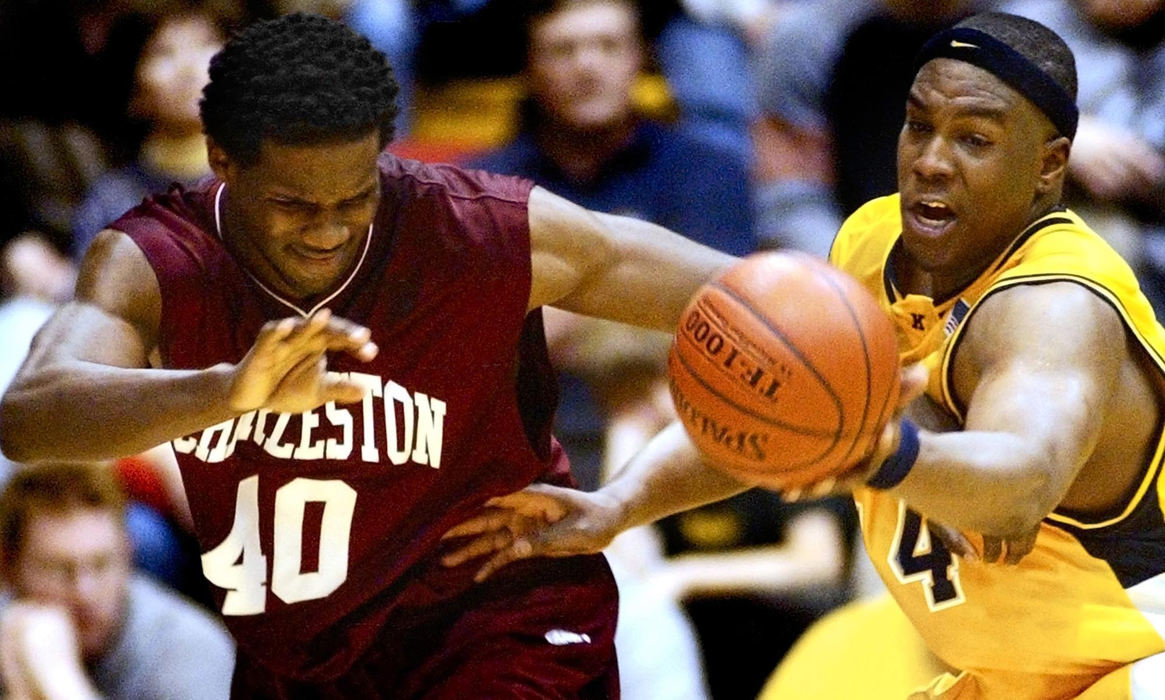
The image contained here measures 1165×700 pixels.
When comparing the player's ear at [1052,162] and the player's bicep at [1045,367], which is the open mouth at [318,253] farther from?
the player's ear at [1052,162]

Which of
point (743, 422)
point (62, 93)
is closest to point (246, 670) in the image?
point (743, 422)

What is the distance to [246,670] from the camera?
12.0 feet

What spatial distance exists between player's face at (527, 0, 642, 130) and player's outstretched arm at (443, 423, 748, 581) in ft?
6.57

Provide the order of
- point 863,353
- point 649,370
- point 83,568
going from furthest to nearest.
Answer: point 649,370
point 83,568
point 863,353

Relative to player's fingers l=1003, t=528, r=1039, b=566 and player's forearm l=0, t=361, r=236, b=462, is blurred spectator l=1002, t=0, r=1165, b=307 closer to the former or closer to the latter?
player's fingers l=1003, t=528, r=1039, b=566

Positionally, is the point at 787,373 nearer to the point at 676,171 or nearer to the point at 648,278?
the point at 648,278

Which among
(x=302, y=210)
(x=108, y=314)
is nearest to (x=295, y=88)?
(x=302, y=210)

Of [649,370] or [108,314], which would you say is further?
[649,370]

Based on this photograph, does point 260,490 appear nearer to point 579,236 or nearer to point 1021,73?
point 579,236

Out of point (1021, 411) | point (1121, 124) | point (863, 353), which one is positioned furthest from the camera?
point (1121, 124)

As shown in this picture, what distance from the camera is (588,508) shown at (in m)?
3.54

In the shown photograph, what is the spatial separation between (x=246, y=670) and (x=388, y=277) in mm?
900

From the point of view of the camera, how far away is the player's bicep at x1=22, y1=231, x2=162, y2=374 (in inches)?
122

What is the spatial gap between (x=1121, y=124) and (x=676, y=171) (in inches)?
51.3
